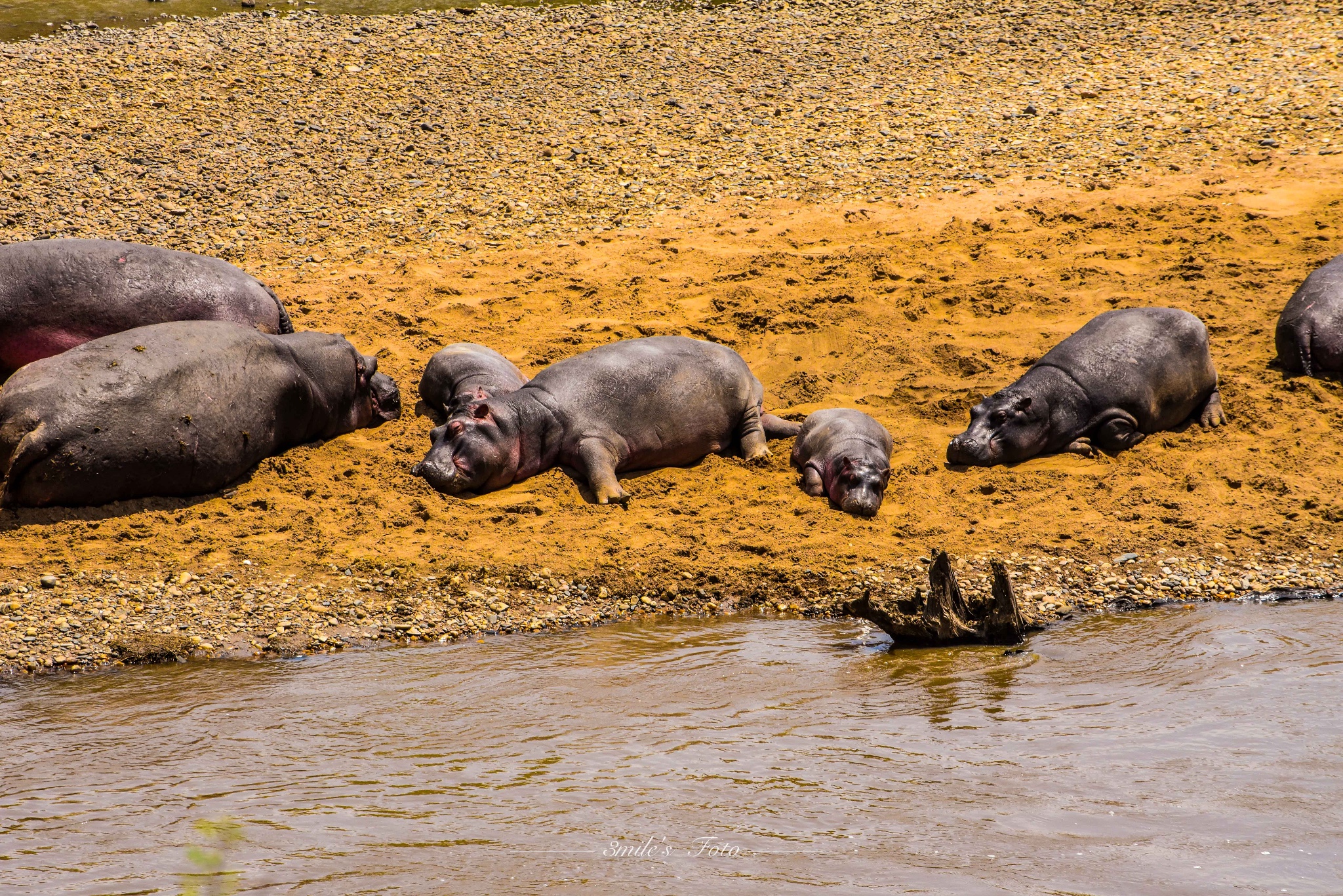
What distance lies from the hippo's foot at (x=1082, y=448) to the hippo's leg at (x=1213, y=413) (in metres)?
0.87

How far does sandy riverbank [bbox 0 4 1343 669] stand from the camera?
21.6 feet

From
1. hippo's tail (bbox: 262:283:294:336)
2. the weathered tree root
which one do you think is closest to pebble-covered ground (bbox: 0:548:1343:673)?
the weathered tree root

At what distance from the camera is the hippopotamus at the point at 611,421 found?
25.8 ft

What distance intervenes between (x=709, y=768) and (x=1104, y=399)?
573 cm

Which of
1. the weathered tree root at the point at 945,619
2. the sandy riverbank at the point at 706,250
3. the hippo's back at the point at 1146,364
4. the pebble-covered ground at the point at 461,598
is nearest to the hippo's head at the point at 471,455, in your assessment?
the sandy riverbank at the point at 706,250

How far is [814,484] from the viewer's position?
792 centimetres

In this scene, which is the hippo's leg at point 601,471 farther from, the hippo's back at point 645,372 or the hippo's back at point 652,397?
the hippo's back at point 645,372

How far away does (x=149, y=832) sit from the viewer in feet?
10.4

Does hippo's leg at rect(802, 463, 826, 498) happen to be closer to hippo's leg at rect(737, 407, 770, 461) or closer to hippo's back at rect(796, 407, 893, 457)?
hippo's back at rect(796, 407, 893, 457)

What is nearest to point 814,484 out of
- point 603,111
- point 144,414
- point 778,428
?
point 778,428

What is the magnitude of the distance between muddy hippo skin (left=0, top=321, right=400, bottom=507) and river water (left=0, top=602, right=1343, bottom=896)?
215 centimetres

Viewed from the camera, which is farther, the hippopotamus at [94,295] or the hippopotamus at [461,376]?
the hippopotamus at [461,376]

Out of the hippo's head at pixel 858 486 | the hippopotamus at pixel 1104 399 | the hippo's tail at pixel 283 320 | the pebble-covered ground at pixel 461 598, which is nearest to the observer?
the pebble-covered ground at pixel 461 598

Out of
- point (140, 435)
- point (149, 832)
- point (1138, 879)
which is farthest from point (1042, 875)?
point (140, 435)
